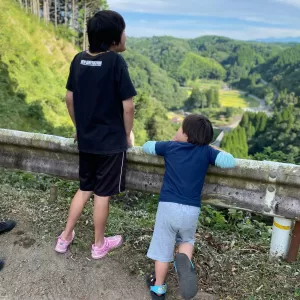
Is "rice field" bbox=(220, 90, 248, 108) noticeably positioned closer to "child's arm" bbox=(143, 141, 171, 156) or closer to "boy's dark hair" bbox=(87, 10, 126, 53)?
"child's arm" bbox=(143, 141, 171, 156)

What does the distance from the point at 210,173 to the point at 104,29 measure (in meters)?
1.26

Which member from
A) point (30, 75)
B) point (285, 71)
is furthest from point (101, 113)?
point (285, 71)

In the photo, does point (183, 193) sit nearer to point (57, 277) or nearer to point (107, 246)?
point (107, 246)

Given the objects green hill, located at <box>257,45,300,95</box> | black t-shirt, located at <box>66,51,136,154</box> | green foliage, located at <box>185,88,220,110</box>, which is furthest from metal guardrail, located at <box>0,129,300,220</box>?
green foliage, located at <box>185,88,220,110</box>

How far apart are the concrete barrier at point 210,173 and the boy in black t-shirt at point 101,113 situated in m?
0.25

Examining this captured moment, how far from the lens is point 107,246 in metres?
2.77

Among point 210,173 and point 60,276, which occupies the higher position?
point 210,173

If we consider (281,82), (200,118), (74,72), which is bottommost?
(281,82)

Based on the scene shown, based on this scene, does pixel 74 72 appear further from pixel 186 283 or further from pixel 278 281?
pixel 278 281

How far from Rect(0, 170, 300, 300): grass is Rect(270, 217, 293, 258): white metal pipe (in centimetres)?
8

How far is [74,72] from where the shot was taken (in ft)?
8.14

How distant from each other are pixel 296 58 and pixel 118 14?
157396 mm

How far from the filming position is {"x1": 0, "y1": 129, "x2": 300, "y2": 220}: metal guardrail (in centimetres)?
239

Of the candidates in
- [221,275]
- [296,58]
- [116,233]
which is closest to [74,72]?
[116,233]
